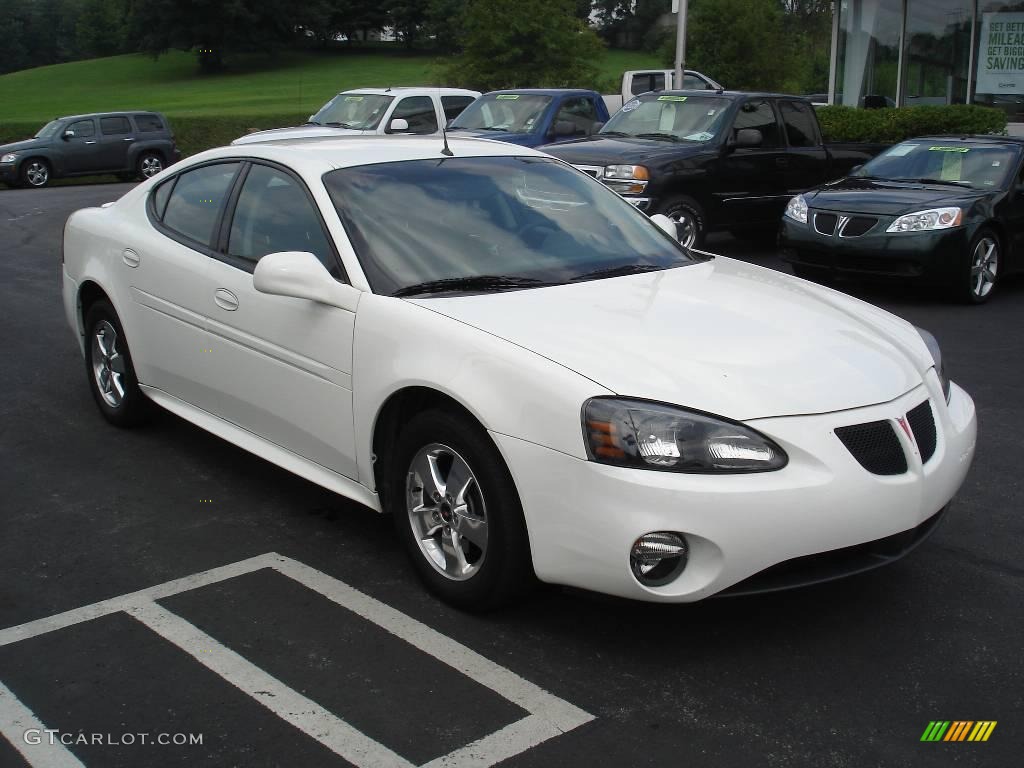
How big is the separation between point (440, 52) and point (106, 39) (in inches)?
1524

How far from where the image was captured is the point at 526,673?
3.59m

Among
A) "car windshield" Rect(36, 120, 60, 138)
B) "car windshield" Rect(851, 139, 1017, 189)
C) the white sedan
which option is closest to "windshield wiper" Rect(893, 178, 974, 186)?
"car windshield" Rect(851, 139, 1017, 189)

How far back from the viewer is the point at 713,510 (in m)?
3.37

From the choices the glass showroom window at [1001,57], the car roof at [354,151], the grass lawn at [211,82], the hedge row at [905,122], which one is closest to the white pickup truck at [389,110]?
the hedge row at [905,122]

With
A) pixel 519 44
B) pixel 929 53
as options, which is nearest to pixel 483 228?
pixel 929 53

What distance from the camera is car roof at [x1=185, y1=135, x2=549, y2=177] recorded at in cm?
485

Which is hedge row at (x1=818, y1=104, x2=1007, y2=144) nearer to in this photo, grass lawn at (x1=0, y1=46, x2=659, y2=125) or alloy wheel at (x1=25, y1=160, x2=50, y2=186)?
alloy wheel at (x1=25, y1=160, x2=50, y2=186)

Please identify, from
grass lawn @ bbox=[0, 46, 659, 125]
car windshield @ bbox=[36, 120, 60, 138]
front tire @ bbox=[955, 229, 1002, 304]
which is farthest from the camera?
grass lawn @ bbox=[0, 46, 659, 125]

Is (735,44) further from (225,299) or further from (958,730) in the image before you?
(958,730)

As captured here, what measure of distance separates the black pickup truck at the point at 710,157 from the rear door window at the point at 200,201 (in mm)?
6352

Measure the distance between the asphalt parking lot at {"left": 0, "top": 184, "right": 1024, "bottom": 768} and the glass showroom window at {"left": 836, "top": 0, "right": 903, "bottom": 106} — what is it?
2217 cm

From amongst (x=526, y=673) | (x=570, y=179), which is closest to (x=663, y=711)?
(x=526, y=673)

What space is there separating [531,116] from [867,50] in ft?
46.0

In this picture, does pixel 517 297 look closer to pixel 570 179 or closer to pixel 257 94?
pixel 570 179
